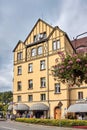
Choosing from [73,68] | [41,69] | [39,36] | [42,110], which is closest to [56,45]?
[39,36]

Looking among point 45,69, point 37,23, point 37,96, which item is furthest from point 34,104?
point 37,23

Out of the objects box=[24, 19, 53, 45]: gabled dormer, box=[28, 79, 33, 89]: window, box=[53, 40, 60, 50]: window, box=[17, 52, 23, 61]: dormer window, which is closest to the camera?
box=[53, 40, 60, 50]: window

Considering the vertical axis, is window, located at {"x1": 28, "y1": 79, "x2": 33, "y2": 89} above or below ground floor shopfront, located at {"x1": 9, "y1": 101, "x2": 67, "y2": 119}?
above

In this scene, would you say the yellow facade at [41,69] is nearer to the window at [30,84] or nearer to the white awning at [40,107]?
the window at [30,84]

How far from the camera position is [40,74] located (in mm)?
52406

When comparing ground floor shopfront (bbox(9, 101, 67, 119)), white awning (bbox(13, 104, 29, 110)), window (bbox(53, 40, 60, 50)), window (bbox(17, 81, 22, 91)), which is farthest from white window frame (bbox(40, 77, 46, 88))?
window (bbox(17, 81, 22, 91))

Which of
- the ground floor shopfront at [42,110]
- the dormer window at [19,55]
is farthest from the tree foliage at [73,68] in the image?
the dormer window at [19,55]

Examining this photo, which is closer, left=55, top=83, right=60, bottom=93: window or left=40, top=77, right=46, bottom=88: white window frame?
left=55, top=83, right=60, bottom=93: window

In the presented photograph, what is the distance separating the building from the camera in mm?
48969

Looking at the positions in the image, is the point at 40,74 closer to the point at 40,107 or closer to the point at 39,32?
the point at 40,107

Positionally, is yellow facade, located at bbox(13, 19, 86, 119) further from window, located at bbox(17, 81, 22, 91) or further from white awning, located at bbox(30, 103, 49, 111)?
white awning, located at bbox(30, 103, 49, 111)

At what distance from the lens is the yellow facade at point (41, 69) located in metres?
48.7

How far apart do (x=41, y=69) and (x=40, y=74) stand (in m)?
0.91

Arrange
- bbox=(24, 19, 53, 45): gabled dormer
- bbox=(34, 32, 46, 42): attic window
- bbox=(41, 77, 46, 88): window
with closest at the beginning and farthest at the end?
bbox=(41, 77, 46, 88): window, bbox=(24, 19, 53, 45): gabled dormer, bbox=(34, 32, 46, 42): attic window
